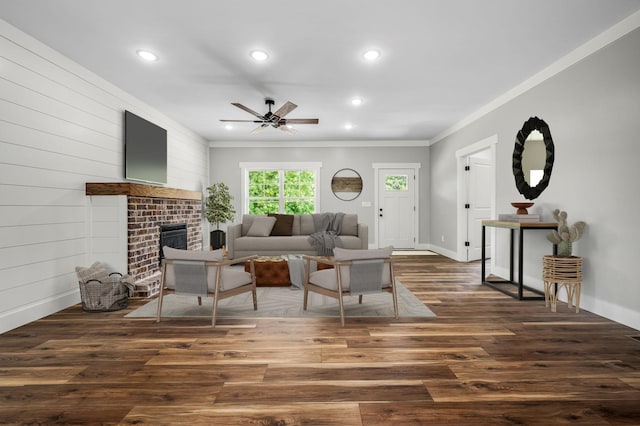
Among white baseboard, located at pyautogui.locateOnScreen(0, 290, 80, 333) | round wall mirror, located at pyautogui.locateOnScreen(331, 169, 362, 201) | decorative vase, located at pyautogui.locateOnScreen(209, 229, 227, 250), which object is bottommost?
white baseboard, located at pyautogui.locateOnScreen(0, 290, 80, 333)

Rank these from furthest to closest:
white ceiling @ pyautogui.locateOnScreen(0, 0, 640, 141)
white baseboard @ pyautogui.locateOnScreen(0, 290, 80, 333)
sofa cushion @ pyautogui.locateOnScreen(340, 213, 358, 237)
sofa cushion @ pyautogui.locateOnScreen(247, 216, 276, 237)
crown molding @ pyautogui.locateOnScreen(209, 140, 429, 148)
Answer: crown molding @ pyautogui.locateOnScreen(209, 140, 429, 148), sofa cushion @ pyautogui.locateOnScreen(340, 213, 358, 237), sofa cushion @ pyautogui.locateOnScreen(247, 216, 276, 237), white baseboard @ pyautogui.locateOnScreen(0, 290, 80, 333), white ceiling @ pyautogui.locateOnScreen(0, 0, 640, 141)

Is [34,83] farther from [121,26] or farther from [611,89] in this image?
[611,89]

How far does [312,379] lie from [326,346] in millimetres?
499

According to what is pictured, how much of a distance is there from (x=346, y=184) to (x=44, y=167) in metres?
5.81

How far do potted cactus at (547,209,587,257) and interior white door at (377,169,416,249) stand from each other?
183 inches

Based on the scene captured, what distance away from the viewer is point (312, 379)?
202cm

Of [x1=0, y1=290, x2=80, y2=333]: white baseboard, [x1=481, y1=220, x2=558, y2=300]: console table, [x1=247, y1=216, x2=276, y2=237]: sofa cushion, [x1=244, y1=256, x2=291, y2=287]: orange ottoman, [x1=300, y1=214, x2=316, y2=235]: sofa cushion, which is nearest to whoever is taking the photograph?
[x1=0, y1=290, x2=80, y2=333]: white baseboard

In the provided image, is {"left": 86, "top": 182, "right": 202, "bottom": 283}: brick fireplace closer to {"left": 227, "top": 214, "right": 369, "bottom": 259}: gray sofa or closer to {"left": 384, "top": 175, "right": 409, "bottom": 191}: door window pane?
{"left": 227, "top": 214, "right": 369, "bottom": 259}: gray sofa

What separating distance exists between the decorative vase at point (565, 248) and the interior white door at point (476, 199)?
307cm

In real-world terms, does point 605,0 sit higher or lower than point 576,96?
higher

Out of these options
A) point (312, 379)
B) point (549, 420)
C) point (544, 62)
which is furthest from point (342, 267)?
point (544, 62)

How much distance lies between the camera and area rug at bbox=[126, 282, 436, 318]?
10.8 feet

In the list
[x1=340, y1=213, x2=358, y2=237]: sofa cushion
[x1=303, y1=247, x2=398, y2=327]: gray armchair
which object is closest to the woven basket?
[x1=303, y1=247, x2=398, y2=327]: gray armchair

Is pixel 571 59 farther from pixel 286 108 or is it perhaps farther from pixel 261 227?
pixel 261 227
